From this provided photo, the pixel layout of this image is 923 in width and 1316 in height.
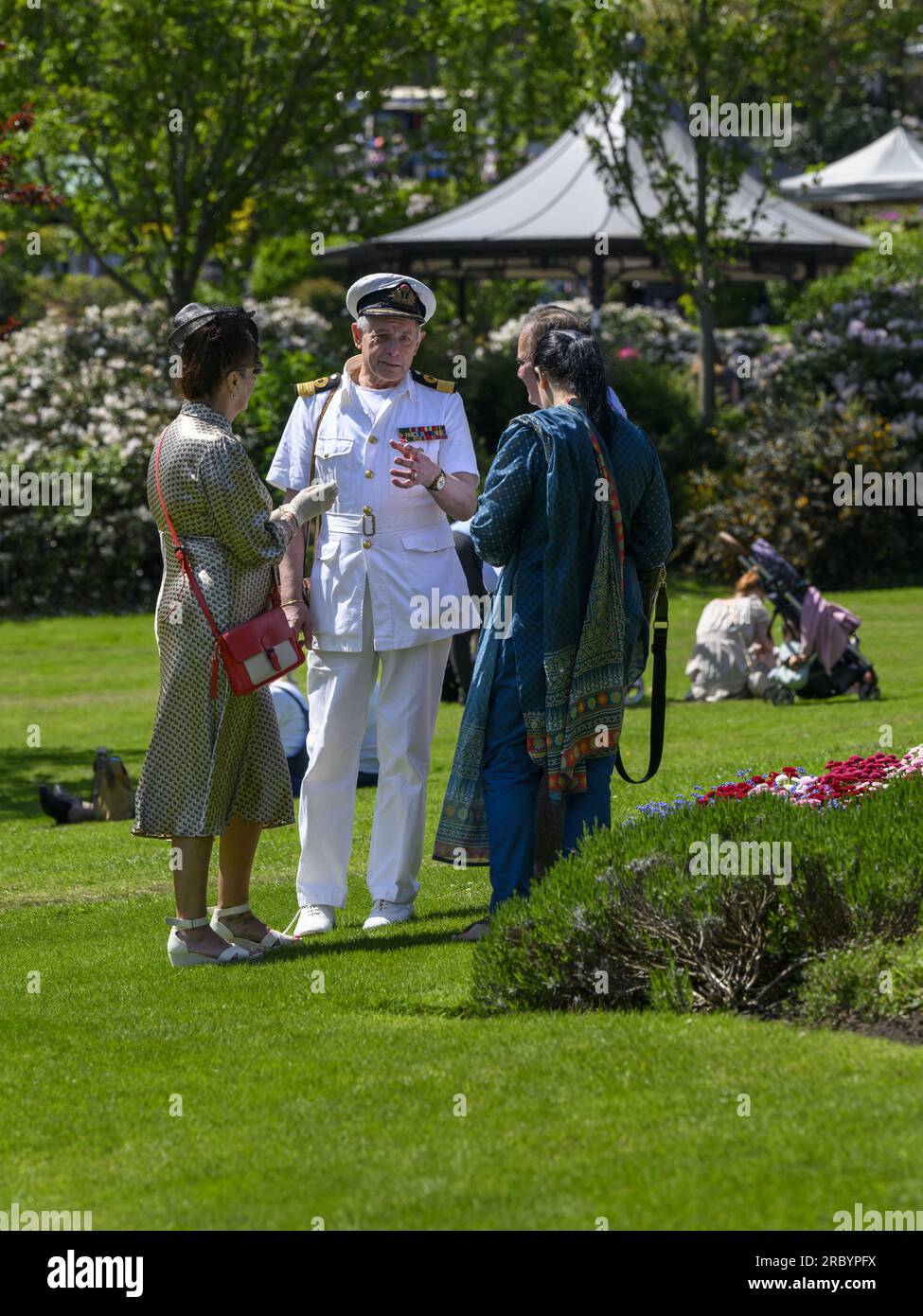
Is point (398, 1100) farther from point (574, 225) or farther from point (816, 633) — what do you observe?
point (574, 225)

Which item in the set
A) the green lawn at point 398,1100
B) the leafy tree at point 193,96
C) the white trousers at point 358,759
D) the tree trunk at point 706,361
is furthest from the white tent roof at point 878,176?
the green lawn at point 398,1100

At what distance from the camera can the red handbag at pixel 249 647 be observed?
21.5 feet

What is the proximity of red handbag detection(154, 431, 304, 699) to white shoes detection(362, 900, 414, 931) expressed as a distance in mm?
1147

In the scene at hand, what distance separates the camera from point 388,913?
291 inches

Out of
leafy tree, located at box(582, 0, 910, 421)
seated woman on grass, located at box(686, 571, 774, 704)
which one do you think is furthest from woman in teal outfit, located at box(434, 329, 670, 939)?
leafy tree, located at box(582, 0, 910, 421)

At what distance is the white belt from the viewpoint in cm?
728


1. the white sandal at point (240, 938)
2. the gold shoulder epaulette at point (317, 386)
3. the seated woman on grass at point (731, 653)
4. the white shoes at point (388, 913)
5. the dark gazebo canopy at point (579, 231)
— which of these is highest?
the dark gazebo canopy at point (579, 231)

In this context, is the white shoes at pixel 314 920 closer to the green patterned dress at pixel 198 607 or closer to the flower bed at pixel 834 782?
the green patterned dress at pixel 198 607

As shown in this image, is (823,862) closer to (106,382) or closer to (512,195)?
(106,382)

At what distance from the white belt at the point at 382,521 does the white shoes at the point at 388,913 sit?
1.39 m

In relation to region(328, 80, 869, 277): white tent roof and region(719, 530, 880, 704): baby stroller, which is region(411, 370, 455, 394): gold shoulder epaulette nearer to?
region(719, 530, 880, 704): baby stroller

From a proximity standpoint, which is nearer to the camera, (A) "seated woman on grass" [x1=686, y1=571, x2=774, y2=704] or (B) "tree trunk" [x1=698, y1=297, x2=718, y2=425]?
(A) "seated woman on grass" [x1=686, y1=571, x2=774, y2=704]

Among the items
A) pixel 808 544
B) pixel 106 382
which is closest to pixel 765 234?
pixel 808 544
